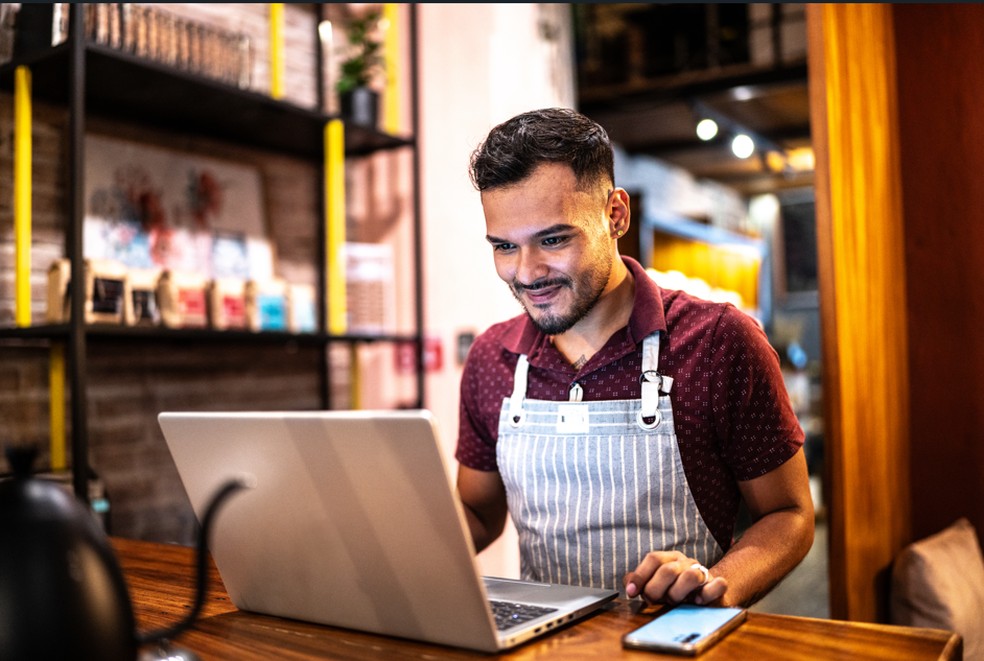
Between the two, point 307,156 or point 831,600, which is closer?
point 831,600

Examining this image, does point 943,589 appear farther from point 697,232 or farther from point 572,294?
point 697,232

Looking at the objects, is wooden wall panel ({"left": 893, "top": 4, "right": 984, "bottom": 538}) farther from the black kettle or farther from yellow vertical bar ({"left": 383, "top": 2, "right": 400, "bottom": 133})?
the black kettle

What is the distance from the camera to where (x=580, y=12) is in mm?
5266

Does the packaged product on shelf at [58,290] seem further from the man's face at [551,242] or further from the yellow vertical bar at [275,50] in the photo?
the man's face at [551,242]

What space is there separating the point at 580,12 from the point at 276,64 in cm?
293

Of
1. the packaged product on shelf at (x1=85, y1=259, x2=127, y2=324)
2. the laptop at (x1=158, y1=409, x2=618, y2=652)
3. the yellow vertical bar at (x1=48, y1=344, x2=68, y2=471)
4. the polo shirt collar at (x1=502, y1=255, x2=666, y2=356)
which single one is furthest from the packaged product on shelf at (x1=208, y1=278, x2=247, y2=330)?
the laptop at (x1=158, y1=409, x2=618, y2=652)

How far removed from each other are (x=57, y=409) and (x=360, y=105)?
1368 mm

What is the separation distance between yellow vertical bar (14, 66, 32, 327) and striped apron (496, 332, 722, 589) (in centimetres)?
137

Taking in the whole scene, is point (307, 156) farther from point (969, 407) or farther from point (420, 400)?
point (969, 407)

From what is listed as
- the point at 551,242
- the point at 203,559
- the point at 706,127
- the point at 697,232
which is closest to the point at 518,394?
the point at 551,242

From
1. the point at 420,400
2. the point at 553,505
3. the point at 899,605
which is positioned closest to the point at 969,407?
the point at 899,605

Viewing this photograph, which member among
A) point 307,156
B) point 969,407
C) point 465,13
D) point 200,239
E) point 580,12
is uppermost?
point 580,12

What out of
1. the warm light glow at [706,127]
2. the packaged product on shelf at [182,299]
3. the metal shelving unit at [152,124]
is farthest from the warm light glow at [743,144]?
the packaged product on shelf at [182,299]

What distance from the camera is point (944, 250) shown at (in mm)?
2418
